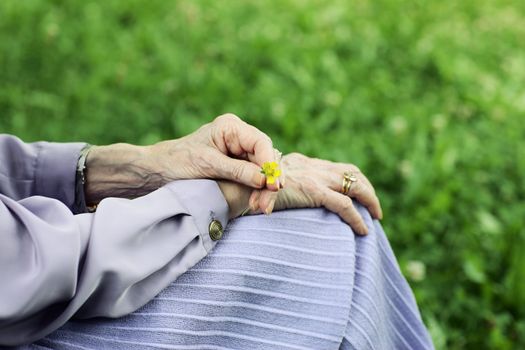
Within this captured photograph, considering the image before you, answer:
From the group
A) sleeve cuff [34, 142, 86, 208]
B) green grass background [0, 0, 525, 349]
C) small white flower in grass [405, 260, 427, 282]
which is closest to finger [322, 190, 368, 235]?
sleeve cuff [34, 142, 86, 208]

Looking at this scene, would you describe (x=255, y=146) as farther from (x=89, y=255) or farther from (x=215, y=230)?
(x=89, y=255)

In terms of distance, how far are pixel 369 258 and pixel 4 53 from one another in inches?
114

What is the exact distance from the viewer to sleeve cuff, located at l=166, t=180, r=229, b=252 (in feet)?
4.85

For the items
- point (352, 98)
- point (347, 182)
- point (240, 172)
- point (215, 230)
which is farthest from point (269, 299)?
point (352, 98)

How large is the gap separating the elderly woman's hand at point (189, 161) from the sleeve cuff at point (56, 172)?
0.15ft

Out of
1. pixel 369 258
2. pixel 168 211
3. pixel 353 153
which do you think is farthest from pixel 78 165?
pixel 353 153

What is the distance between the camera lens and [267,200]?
5.08ft

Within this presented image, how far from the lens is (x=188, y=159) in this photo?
1.64m

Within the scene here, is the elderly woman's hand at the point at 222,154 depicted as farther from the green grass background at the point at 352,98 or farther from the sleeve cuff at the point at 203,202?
the green grass background at the point at 352,98

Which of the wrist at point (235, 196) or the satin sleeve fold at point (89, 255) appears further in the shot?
the wrist at point (235, 196)

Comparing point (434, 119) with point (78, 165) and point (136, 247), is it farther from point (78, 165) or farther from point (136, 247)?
point (136, 247)

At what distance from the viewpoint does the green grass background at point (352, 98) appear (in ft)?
8.82

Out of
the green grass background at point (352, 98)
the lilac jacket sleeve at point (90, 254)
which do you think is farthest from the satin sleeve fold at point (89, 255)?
the green grass background at point (352, 98)

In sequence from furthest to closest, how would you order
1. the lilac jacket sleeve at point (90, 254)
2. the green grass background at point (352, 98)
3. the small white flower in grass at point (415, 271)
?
the green grass background at point (352, 98)
the small white flower in grass at point (415, 271)
the lilac jacket sleeve at point (90, 254)
